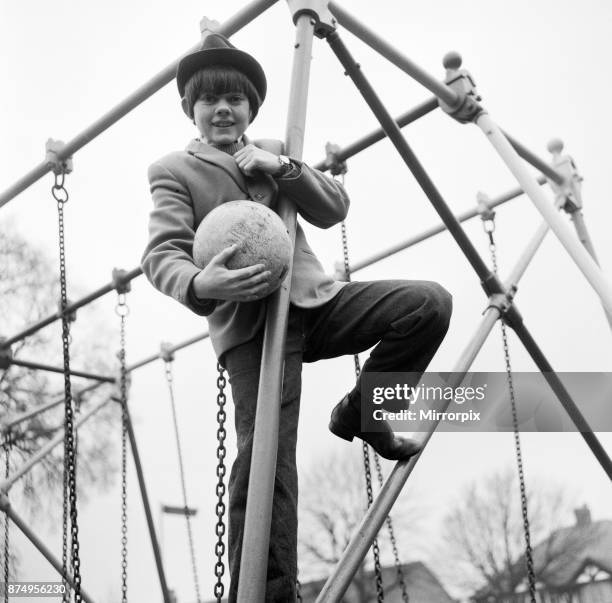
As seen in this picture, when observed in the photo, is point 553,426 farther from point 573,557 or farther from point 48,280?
point 573,557

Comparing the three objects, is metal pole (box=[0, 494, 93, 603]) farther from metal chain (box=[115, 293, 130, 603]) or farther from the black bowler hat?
the black bowler hat

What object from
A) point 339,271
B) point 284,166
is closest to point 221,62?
point 284,166

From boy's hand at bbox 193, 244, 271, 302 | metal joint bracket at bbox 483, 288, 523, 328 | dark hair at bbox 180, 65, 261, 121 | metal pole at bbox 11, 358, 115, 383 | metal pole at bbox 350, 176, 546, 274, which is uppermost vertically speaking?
metal pole at bbox 350, 176, 546, 274

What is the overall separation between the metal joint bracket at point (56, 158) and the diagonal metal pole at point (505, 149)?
75.9 inches

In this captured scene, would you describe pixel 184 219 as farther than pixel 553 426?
No

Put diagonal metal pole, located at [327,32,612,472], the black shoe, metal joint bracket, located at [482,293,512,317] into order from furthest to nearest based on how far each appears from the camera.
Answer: metal joint bracket, located at [482,293,512,317]
diagonal metal pole, located at [327,32,612,472]
the black shoe

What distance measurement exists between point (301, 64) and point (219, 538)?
6.10ft

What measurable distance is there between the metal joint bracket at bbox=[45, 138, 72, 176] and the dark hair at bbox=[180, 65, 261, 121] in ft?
7.34

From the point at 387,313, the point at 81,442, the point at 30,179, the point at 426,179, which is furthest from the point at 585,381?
the point at 81,442

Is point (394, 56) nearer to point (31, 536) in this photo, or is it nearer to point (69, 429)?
point (69, 429)

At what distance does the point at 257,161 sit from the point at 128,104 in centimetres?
223

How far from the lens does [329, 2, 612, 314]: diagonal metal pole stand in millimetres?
3924

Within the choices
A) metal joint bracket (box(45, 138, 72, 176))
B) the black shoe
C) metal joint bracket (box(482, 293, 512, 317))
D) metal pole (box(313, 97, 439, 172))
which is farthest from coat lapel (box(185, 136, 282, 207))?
metal joint bracket (box(482, 293, 512, 317))

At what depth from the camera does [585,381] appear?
6.03 m
